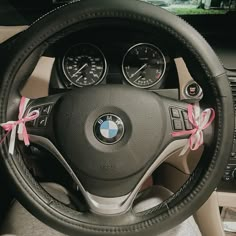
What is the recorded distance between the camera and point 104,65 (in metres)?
1.02

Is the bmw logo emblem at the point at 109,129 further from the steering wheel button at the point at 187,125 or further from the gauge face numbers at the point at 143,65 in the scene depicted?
the gauge face numbers at the point at 143,65

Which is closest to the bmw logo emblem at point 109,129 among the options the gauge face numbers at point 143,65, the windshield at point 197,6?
the gauge face numbers at point 143,65

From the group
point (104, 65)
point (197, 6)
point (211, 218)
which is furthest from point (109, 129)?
point (197, 6)

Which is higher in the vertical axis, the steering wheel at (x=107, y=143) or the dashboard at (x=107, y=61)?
the dashboard at (x=107, y=61)

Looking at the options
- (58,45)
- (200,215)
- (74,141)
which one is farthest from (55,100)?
(200,215)

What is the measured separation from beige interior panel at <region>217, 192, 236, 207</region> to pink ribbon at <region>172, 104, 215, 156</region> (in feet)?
1.34

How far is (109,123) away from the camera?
77cm

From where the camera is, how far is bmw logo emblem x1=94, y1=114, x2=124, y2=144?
2.51 ft

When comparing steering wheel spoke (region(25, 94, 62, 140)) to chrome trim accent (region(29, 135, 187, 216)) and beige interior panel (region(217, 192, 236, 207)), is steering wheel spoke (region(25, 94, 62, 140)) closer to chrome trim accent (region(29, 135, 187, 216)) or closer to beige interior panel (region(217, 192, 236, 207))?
chrome trim accent (region(29, 135, 187, 216))

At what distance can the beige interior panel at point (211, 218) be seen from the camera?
1.05m

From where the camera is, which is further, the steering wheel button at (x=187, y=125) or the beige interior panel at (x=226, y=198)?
the beige interior panel at (x=226, y=198)

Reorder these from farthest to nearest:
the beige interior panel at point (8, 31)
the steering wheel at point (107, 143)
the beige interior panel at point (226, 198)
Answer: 1. the beige interior panel at point (226, 198)
2. the beige interior panel at point (8, 31)
3. the steering wheel at point (107, 143)

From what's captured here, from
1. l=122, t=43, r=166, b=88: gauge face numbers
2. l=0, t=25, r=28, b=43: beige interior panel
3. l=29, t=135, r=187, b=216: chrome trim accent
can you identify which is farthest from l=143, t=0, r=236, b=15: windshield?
l=29, t=135, r=187, b=216: chrome trim accent

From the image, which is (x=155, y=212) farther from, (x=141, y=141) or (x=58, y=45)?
(x=58, y=45)
